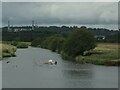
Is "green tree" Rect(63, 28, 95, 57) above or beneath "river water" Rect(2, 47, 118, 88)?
above

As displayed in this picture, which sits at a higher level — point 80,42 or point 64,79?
point 80,42

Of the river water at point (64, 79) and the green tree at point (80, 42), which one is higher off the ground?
the green tree at point (80, 42)

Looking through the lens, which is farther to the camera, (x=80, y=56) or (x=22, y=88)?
(x=80, y=56)

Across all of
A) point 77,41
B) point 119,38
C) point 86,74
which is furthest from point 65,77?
point 119,38

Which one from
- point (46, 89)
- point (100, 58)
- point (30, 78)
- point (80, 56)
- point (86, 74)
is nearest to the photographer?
point (46, 89)

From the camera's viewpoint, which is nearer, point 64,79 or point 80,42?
point 64,79

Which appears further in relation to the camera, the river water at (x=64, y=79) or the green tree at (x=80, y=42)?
the green tree at (x=80, y=42)

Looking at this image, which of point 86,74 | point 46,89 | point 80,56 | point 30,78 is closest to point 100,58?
point 80,56

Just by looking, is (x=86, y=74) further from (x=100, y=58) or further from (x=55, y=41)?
(x=55, y=41)

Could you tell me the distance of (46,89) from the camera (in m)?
36.3

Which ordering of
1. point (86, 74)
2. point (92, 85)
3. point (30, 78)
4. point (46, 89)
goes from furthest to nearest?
point (86, 74)
point (30, 78)
point (92, 85)
point (46, 89)

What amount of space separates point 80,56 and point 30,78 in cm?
2711

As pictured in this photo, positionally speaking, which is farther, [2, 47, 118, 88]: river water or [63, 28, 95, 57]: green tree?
[63, 28, 95, 57]: green tree

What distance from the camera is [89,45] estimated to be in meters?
71.8
